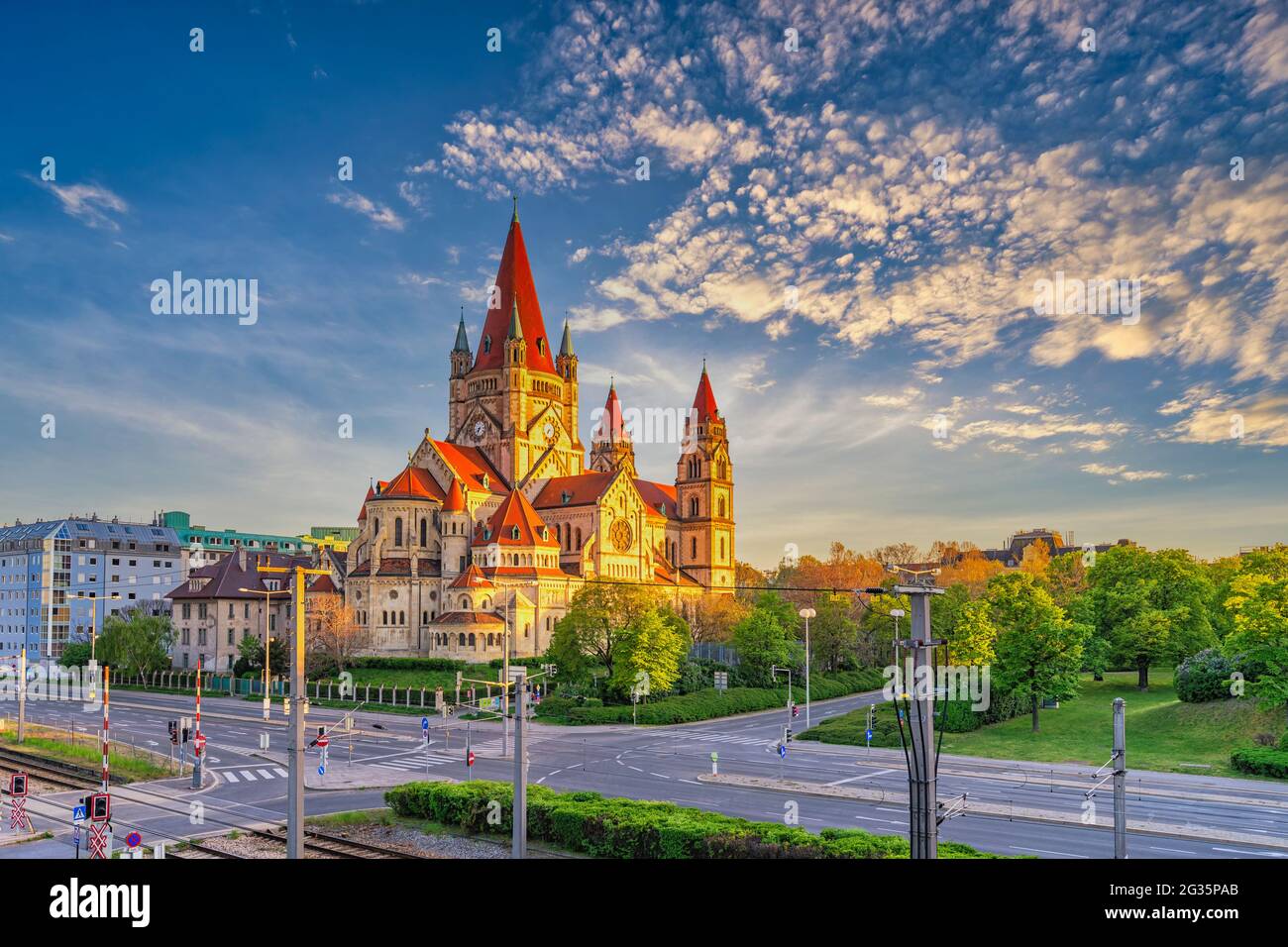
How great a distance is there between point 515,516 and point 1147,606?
5630 cm

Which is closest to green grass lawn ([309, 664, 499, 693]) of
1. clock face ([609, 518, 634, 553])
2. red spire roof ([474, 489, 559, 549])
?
red spire roof ([474, 489, 559, 549])

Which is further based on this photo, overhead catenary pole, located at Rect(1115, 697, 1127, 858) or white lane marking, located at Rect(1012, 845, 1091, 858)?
white lane marking, located at Rect(1012, 845, 1091, 858)

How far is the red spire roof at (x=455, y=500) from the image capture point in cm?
9462

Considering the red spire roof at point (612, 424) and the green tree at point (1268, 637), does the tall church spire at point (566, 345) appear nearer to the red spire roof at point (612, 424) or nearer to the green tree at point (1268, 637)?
the red spire roof at point (612, 424)

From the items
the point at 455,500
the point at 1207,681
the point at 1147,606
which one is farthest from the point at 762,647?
the point at 455,500

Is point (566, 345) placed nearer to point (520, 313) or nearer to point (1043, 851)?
point (520, 313)

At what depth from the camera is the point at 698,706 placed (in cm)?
6725

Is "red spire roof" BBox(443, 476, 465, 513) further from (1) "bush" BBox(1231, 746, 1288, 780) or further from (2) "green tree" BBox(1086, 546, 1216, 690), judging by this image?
(1) "bush" BBox(1231, 746, 1288, 780)

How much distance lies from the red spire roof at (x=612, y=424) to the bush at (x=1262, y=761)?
331ft

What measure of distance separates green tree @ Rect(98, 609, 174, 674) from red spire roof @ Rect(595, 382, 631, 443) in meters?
65.1

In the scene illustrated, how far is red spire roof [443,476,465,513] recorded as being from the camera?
9462cm

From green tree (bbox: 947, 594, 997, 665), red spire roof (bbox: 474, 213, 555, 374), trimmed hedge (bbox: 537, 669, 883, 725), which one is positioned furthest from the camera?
red spire roof (bbox: 474, 213, 555, 374)
